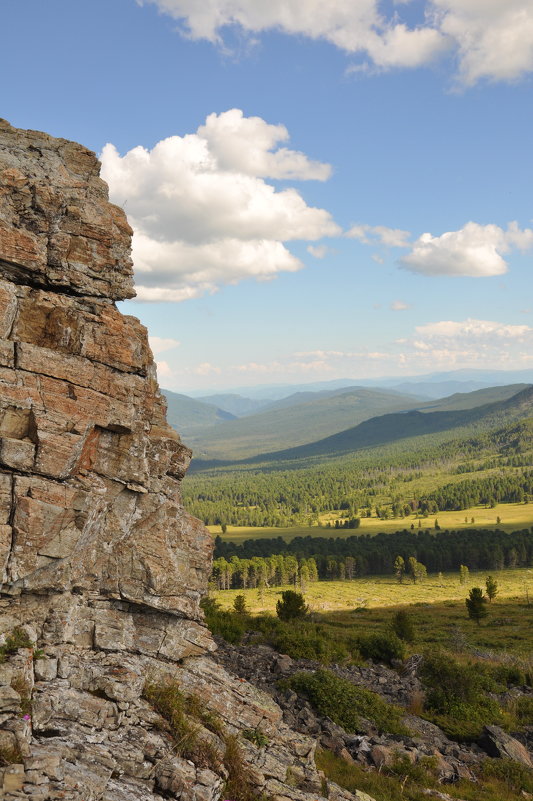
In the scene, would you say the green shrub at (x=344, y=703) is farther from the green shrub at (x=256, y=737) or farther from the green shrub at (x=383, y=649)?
the green shrub at (x=383, y=649)

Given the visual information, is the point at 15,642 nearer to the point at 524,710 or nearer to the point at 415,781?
the point at 415,781

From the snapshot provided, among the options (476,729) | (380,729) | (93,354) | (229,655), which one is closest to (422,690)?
(476,729)

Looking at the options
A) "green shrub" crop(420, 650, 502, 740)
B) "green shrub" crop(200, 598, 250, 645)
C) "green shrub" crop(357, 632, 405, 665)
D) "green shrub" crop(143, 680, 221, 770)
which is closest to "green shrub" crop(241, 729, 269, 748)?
"green shrub" crop(143, 680, 221, 770)

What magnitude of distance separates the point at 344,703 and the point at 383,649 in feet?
69.9

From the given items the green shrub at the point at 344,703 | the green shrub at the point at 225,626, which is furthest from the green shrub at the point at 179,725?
→ the green shrub at the point at 225,626

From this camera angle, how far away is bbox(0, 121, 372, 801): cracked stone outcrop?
17.1 meters

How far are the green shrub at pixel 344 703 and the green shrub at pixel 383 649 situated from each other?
53.9 feet

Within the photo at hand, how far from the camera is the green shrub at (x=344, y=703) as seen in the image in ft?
104

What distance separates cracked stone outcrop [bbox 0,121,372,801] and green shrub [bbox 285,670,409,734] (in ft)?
28.5

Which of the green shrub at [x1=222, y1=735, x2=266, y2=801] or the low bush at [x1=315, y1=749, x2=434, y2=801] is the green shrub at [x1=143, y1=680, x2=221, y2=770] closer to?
the green shrub at [x1=222, y1=735, x2=266, y2=801]

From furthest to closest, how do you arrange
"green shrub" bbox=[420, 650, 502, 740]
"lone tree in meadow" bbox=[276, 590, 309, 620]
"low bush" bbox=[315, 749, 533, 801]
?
"lone tree in meadow" bbox=[276, 590, 309, 620] → "green shrub" bbox=[420, 650, 502, 740] → "low bush" bbox=[315, 749, 533, 801]

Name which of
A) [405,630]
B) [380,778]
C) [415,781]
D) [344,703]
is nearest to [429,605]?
[405,630]

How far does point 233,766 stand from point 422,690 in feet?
89.9

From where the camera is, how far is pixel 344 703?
32.3 metres
